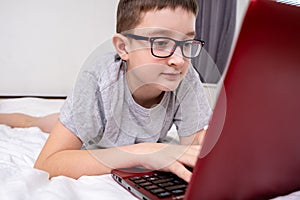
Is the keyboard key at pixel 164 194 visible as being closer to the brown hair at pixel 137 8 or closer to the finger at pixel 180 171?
the finger at pixel 180 171

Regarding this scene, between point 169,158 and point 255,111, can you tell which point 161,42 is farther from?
point 255,111

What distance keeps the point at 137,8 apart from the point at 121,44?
101 millimetres

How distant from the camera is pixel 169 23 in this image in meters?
0.70

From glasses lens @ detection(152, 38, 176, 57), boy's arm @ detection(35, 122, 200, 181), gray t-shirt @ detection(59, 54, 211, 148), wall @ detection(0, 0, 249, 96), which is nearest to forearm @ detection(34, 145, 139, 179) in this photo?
boy's arm @ detection(35, 122, 200, 181)

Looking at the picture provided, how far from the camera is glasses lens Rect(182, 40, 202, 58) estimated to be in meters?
0.68

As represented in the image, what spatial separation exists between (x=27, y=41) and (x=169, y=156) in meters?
1.87

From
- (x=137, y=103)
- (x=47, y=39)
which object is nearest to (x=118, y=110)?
(x=137, y=103)

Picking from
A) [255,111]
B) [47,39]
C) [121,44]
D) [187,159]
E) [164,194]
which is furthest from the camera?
[47,39]

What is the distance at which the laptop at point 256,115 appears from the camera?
29 centimetres

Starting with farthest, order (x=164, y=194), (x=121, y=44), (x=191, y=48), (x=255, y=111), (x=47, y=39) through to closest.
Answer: (x=47, y=39)
(x=121, y=44)
(x=191, y=48)
(x=164, y=194)
(x=255, y=111)

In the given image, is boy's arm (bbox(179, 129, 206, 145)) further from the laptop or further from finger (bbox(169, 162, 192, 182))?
the laptop

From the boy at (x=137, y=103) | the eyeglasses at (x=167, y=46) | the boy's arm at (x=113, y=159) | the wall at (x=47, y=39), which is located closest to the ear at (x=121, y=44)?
the boy at (x=137, y=103)

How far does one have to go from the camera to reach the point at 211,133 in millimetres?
307

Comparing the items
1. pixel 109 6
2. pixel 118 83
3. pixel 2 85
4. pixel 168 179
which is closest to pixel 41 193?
pixel 168 179
